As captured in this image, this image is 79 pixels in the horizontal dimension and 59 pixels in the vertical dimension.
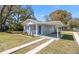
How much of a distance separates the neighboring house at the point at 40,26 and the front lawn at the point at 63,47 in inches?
8.6

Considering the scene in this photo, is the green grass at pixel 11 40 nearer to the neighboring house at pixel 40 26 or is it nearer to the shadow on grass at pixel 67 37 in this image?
the neighboring house at pixel 40 26

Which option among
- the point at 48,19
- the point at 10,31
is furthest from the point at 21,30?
the point at 48,19

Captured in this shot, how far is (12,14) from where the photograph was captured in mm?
Result: 4473

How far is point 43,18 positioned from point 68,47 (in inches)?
26.7

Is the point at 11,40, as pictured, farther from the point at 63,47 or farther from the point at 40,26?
the point at 63,47

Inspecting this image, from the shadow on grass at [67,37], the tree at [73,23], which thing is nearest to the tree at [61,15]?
the tree at [73,23]

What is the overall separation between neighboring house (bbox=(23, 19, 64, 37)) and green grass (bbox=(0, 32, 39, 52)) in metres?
0.13

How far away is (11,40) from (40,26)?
580 mm

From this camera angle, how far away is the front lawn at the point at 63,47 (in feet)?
14.3

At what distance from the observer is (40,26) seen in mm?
4516

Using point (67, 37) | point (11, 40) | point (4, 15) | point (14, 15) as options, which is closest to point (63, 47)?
point (67, 37)

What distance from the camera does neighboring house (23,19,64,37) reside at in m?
4.46

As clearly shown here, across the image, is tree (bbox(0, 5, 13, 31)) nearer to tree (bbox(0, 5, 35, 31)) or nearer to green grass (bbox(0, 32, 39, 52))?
tree (bbox(0, 5, 35, 31))
